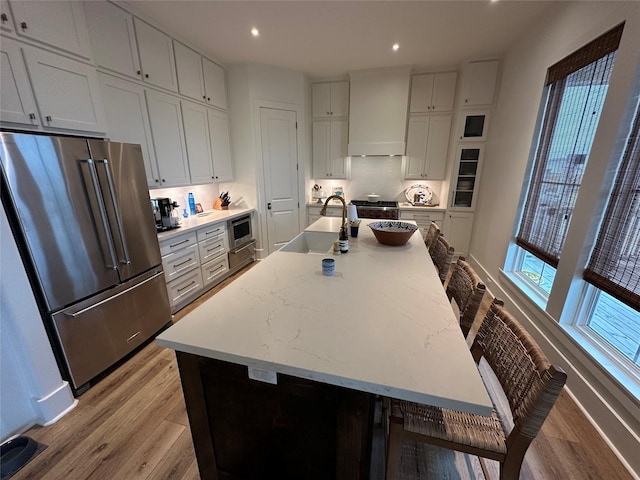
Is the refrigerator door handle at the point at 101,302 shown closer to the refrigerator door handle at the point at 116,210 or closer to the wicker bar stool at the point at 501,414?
the refrigerator door handle at the point at 116,210

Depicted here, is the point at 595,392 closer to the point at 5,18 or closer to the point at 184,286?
the point at 184,286

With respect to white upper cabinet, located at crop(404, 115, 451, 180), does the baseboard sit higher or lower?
lower

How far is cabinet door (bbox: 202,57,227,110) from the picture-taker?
10.7ft

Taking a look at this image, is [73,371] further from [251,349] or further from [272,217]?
[272,217]

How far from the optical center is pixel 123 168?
1.94 metres

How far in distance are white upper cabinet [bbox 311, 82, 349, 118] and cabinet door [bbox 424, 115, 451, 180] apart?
1.44m

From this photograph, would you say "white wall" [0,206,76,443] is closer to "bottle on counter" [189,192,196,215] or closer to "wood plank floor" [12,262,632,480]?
"wood plank floor" [12,262,632,480]

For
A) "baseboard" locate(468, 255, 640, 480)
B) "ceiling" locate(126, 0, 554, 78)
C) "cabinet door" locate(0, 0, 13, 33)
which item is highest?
"ceiling" locate(126, 0, 554, 78)

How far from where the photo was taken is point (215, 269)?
331cm

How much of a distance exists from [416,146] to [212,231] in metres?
3.40

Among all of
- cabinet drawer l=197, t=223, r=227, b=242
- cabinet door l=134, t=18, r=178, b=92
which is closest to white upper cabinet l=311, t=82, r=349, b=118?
cabinet door l=134, t=18, r=178, b=92

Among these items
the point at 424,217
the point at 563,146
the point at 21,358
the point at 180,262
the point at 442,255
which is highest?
the point at 563,146

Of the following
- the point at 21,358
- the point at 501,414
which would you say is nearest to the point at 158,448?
the point at 21,358

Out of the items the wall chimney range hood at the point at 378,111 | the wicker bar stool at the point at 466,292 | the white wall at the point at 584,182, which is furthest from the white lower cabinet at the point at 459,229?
the wicker bar stool at the point at 466,292
